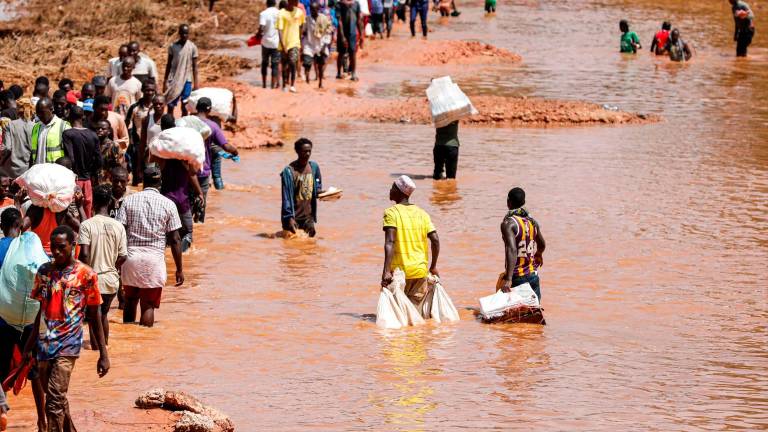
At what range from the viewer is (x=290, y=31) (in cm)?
2325

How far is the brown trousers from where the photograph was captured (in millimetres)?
7242

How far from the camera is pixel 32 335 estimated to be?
24.2ft

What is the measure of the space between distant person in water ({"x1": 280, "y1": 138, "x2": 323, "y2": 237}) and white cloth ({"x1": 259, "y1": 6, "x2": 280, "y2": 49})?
991 cm

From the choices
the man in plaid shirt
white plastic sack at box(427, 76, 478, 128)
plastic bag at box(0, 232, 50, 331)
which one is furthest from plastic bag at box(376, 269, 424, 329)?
white plastic sack at box(427, 76, 478, 128)

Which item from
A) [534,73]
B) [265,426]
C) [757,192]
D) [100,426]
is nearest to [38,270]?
[100,426]

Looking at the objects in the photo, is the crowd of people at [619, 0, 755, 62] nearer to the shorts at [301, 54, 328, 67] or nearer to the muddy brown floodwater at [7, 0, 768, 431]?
the muddy brown floodwater at [7, 0, 768, 431]

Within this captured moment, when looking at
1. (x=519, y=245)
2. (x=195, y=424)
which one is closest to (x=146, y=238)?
(x=195, y=424)

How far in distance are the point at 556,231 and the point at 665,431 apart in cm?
661

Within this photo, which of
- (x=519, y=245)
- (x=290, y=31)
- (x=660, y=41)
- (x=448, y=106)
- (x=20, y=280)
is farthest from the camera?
(x=660, y=41)

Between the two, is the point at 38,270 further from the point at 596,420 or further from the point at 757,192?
the point at 757,192

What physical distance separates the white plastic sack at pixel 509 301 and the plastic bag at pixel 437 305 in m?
0.27

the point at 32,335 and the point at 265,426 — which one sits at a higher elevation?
the point at 32,335

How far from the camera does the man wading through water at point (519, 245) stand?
1027 centimetres

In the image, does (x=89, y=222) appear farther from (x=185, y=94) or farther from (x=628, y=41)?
(x=628, y=41)
